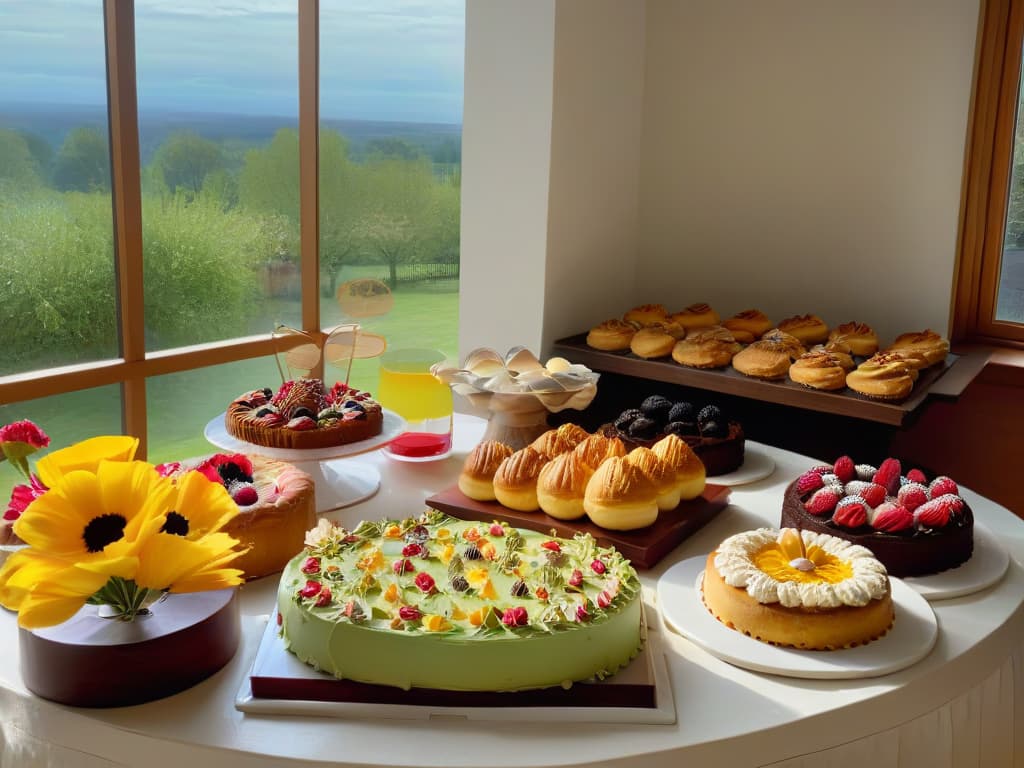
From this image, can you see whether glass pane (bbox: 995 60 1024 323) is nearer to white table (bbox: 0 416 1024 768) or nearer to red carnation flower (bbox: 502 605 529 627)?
white table (bbox: 0 416 1024 768)

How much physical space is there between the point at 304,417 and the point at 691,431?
627 mm

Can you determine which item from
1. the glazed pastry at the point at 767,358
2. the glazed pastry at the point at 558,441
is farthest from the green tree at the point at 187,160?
the glazed pastry at the point at 558,441

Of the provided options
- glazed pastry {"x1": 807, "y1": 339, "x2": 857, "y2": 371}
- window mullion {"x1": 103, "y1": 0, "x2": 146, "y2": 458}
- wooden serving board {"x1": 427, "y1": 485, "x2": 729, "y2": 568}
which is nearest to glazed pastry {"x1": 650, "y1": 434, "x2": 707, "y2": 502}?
wooden serving board {"x1": 427, "y1": 485, "x2": 729, "y2": 568}

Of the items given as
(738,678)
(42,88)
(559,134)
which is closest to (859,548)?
(738,678)

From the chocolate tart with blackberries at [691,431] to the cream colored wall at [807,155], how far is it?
0.94 metres

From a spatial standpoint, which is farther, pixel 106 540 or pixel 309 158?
pixel 309 158

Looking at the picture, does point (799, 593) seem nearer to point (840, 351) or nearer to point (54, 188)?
point (840, 351)

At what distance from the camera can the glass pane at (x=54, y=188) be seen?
2.71 m

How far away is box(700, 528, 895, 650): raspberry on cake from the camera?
41.6 inches

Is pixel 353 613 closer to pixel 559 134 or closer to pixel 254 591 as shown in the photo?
pixel 254 591

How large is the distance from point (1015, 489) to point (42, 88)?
9.01 ft

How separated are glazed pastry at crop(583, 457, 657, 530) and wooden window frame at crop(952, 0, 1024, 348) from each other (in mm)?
1364

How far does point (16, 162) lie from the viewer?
2.73 metres

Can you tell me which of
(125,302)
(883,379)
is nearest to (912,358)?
(883,379)
